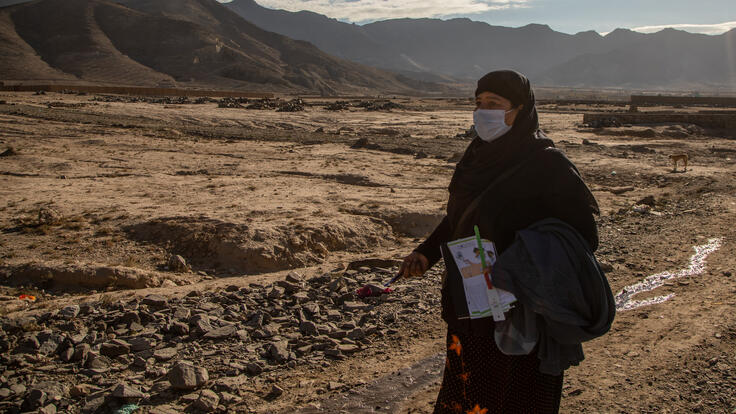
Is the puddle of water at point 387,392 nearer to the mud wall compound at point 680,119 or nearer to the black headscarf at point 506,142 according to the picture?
the black headscarf at point 506,142

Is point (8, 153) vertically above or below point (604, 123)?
below

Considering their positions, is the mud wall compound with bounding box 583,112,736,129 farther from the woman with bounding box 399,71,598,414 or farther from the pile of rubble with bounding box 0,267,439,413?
the woman with bounding box 399,71,598,414

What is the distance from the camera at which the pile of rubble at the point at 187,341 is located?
3.41 metres

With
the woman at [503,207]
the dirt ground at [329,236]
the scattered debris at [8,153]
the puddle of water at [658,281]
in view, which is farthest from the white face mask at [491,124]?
the scattered debris at [8,153]

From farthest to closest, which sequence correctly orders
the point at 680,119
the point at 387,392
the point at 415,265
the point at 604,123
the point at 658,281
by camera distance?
the point at 680,119
the point at 604,123
the point at 658,281
the point at 387,392
the point at 415,265

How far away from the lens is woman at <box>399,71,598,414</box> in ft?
6.37

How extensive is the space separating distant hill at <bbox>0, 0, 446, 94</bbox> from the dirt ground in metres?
60.2

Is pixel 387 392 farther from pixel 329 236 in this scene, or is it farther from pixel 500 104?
pixel 329 236

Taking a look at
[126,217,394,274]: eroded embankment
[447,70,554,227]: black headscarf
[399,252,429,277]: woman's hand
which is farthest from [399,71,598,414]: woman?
[126,217,394,274]: eroded embankment

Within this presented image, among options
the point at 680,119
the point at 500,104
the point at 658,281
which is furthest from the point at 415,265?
the point at 680,119

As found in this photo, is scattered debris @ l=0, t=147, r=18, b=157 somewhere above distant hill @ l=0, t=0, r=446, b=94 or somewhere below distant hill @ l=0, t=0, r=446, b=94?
below

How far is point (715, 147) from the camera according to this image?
18.4m

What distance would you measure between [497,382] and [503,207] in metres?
0.72

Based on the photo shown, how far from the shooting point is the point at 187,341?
166 inches
